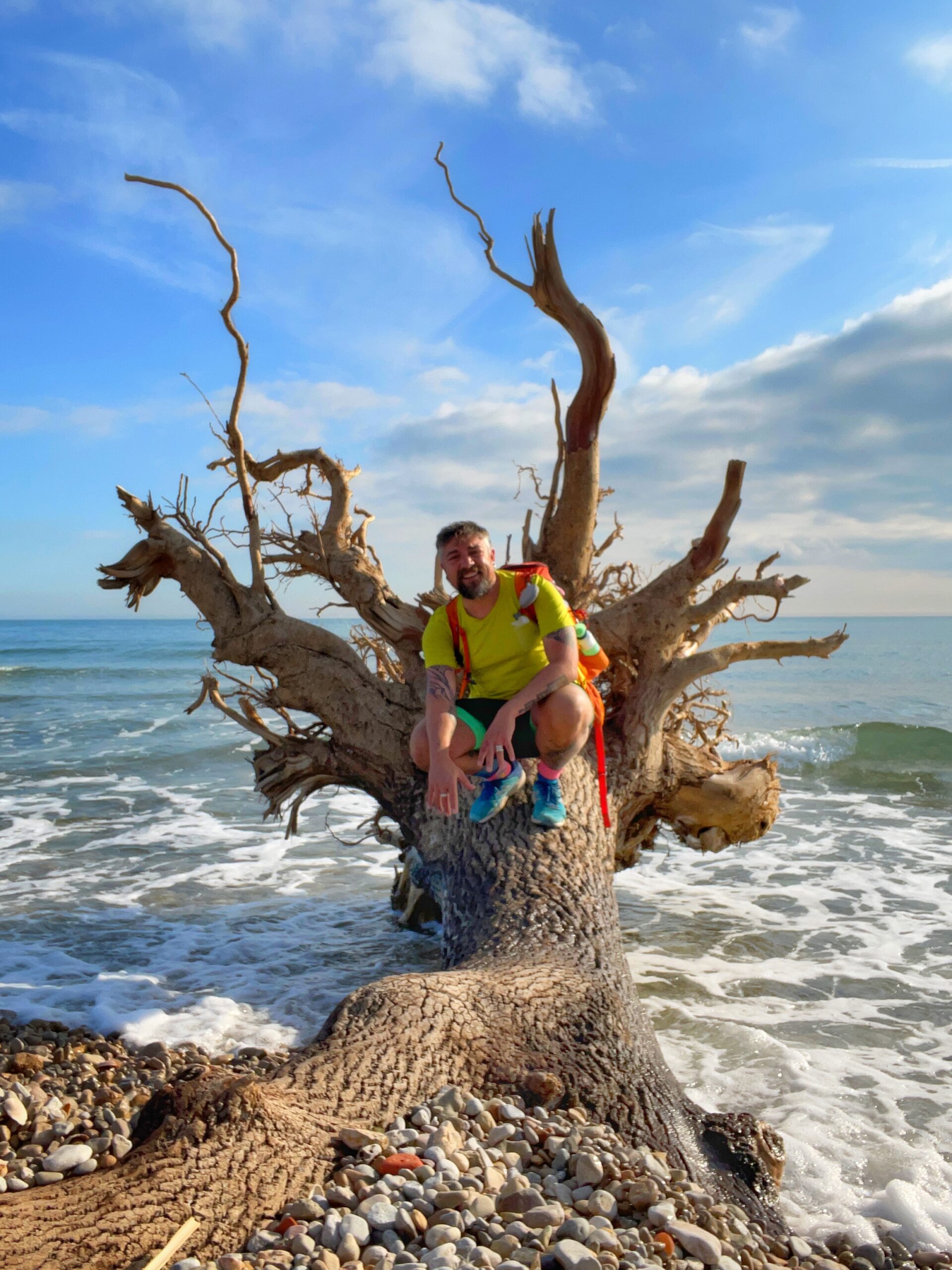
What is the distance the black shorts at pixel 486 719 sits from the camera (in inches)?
194

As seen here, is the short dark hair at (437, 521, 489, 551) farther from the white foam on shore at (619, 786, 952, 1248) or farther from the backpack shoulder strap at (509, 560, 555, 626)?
the white foam on shore at (619, 786, 952, 1248)

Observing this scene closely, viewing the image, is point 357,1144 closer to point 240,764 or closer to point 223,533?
point 223,533

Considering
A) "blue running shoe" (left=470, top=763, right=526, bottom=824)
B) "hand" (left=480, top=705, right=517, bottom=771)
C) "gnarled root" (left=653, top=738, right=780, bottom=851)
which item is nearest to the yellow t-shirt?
"hand" (left=480, top=705, right=517, bottom=771)

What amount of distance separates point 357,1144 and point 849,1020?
13.2 feet

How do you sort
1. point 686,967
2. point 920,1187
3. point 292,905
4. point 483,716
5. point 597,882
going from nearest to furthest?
point 920,1187
point 483,716
point 597,882
point 686,967
point 292,905

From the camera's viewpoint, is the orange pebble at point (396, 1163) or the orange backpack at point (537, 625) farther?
the orange backpack at point (537, 625)

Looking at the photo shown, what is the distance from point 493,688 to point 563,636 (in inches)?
21.5

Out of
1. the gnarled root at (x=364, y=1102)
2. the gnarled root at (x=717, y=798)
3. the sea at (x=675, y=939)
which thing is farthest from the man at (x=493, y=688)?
the gnarled root at (x=717, y=798)

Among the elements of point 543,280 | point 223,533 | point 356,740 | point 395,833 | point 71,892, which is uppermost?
point 543,280

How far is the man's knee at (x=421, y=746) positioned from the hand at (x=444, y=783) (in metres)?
0.49

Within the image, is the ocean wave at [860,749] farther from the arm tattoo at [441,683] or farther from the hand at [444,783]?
the hand at [444,783]

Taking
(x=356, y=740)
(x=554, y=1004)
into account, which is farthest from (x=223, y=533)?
(x=554, y=1004)

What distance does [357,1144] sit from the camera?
2895 millimetres

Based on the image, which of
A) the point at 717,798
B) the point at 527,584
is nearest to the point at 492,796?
the point at 527,584
